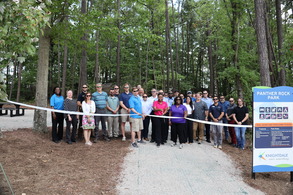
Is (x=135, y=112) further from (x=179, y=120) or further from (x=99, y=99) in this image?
(x=179, y=120)

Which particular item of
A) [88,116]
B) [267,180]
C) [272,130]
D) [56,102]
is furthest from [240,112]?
[56,102]

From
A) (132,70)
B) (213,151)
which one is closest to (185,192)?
(213,151)

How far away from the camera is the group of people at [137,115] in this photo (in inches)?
295

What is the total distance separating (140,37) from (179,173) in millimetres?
6131

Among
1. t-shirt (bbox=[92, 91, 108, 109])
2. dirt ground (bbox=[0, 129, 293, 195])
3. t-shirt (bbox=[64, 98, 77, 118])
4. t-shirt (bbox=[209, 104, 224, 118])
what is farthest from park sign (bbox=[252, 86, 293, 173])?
t-shirt (bbox=[64, 98, 77, 118])

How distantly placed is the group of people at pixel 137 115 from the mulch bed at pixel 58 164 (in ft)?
2.13

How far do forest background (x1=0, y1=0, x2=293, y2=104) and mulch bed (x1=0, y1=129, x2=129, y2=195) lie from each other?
219 cm

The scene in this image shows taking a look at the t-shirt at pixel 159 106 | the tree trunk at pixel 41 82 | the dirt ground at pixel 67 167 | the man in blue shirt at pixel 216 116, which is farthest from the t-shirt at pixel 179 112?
the tree trunk at pixel 41 82

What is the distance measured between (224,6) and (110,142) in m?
12.6

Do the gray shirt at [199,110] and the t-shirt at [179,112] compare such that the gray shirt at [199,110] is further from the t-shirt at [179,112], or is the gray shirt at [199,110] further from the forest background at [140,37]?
the forest background at [140,37]

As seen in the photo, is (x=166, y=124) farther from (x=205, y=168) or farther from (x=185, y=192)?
(x=185, y=192)

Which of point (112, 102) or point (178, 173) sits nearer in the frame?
point (178, 173)

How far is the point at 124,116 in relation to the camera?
26.6ft

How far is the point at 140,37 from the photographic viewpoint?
9.50 metres
